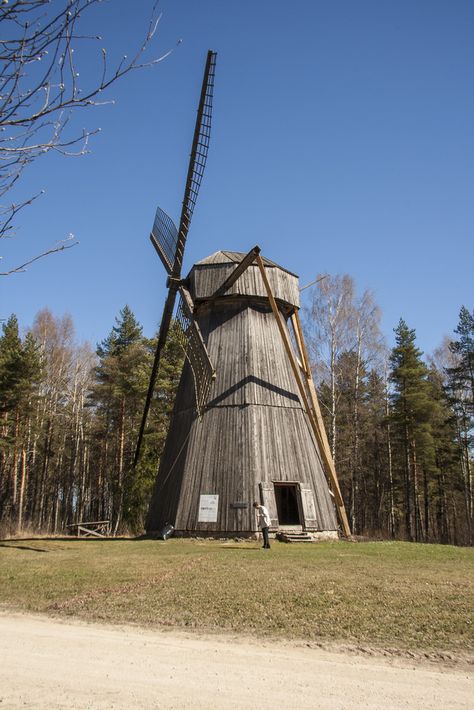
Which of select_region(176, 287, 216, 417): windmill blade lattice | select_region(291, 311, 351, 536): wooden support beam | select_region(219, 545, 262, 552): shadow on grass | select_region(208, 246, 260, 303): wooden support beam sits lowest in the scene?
select_region(219, 545, 262, 552): shadow on grass

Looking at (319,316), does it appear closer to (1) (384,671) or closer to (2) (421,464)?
(2) (421,464)

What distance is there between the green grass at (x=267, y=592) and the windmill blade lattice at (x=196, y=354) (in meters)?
5.80

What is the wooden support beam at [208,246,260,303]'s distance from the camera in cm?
1891

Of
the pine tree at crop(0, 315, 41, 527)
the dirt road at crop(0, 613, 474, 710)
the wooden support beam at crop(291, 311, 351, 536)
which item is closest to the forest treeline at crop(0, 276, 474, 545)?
the pine tree at crop(0, 315, 41, 527)

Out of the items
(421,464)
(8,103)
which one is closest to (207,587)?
(8,103)

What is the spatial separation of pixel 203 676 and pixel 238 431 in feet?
45.5

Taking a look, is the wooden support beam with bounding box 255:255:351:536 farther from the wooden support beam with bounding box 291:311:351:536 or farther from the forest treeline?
the forest treeline

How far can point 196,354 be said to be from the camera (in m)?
19.7

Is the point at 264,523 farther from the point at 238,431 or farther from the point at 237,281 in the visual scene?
the point at 237,281

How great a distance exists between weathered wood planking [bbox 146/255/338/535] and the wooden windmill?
38 millimetres

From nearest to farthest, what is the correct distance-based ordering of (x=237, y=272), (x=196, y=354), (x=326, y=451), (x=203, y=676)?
1. (x=203, y=676)
2. (x=326, y=451)
3. (x=196, y=354)
4. (x=237, y=272)

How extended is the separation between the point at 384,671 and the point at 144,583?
5.63 meters

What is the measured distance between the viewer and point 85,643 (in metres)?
6.36

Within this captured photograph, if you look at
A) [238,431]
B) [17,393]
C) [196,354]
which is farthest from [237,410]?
[17,393]
